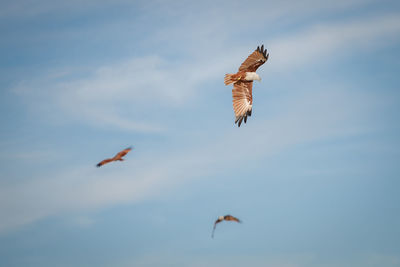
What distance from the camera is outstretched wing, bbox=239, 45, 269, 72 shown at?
Answer: 33.4m

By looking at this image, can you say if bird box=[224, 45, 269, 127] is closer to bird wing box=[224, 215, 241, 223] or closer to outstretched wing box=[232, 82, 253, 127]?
outstretched wing box=[232, 82, 253, 127]

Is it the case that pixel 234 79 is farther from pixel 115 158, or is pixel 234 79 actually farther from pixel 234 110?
pixel 115 158

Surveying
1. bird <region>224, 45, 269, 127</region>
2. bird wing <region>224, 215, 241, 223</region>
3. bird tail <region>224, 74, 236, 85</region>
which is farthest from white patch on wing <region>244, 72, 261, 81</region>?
bird wing <region>224, 215, 241, 223</region>

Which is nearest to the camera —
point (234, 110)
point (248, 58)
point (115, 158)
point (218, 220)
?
point (115, 158)

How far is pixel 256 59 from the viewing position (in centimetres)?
3353

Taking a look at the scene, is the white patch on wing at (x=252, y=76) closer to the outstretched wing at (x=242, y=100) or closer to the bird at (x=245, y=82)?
the bird at (x=245, y=82)

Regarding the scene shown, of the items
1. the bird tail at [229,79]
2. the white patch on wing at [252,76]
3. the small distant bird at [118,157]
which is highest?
the white patch on wing at [252,76]

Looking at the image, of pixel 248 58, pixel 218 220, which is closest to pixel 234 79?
pixel 248 58

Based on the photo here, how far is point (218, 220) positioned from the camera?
1027 inches

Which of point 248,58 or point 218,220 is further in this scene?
point 248,58

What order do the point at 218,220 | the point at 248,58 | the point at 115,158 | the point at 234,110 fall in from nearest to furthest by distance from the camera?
the point at 115,158, the point at 218,220, the point at 248,58, the point at 234,110

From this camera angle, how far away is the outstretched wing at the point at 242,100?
35.9 metres

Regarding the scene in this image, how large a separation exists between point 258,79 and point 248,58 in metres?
1.90

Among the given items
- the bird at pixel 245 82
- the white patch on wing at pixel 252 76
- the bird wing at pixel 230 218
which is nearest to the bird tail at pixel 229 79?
the bird at pixel 245 82
